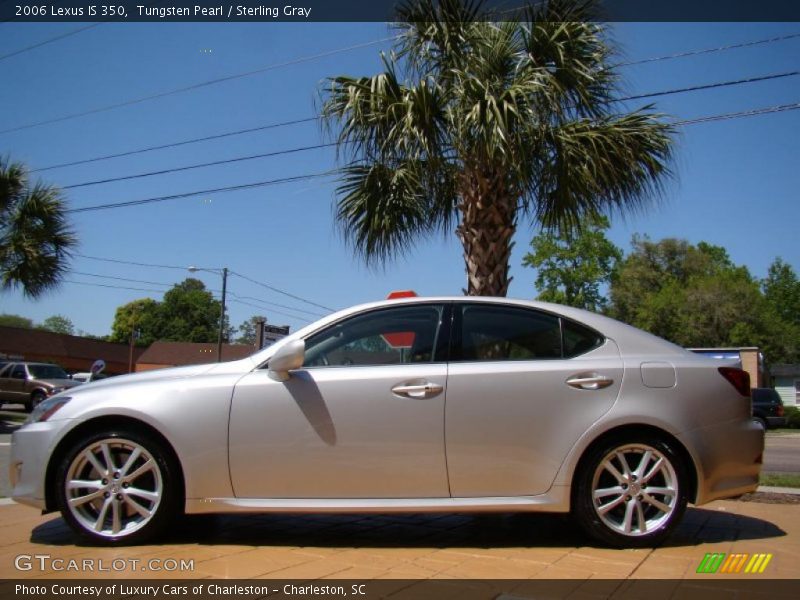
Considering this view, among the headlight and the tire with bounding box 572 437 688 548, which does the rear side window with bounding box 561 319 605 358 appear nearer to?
the tire with bounding box 572 437 688 548

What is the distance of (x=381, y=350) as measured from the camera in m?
4.05

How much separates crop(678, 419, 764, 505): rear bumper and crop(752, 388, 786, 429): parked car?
20031 mm

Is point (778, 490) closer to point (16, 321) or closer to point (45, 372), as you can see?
point (45, 372)

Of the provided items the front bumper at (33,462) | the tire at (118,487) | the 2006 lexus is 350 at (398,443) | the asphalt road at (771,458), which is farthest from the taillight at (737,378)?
the asphalt road at (771,458)

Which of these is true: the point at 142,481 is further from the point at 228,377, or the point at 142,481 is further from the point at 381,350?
the point at 381,350

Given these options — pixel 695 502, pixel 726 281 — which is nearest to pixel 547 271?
pixel 726 281

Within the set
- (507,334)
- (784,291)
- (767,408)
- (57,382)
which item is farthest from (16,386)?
(784,291)

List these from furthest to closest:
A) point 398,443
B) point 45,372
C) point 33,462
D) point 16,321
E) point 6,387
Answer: point 16,321 → point 45,372 → point 6,387 → point 33,462 → point 398,443

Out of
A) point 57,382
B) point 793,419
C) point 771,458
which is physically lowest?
point 793,419

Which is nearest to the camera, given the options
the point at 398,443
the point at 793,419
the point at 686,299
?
the point at 398,443

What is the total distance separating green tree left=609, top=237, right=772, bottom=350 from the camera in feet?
137

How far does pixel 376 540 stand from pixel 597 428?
144 cm

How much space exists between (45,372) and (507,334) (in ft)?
74.2

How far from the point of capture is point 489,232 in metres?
7.30
